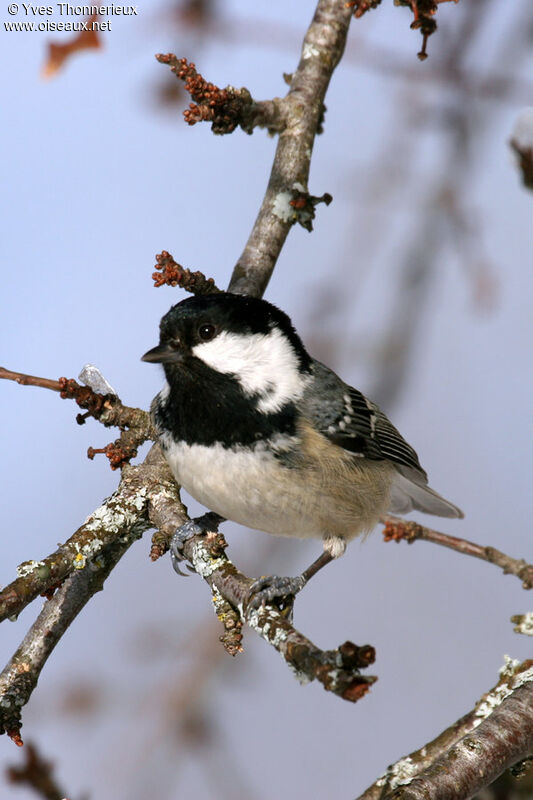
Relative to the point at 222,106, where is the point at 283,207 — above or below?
below

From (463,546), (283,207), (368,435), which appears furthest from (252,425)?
(283,207)

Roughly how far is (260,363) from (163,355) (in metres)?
0.28

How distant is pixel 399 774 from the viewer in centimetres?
164

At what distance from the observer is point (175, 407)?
223 centimetres

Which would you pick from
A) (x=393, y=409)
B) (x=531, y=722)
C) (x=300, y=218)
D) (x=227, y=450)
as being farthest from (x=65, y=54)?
(x=531, y=722)

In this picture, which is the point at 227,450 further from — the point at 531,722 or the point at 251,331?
the point at 531,722

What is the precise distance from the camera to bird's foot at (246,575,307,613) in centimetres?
166

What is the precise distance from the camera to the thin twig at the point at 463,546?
2.05m

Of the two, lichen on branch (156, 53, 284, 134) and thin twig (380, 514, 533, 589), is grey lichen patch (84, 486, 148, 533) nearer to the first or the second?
thin twig (380, 514, 533, 589)

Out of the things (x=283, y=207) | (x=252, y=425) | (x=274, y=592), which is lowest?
(x=274, y=592)

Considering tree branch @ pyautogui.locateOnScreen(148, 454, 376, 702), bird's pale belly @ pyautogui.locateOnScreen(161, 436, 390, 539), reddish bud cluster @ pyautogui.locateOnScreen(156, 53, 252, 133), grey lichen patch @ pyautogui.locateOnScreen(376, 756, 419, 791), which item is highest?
reddish bud cluster @ pyautogui.locateOnScreen(156, 53, 252, 133)

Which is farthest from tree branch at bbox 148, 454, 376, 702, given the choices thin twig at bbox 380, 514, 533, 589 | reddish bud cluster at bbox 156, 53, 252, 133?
reddish bud cluster at bbox 156, 53, 252, 133

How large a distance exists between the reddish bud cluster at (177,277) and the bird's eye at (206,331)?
207 mm

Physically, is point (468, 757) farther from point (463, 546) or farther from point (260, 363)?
point (260, 363)
